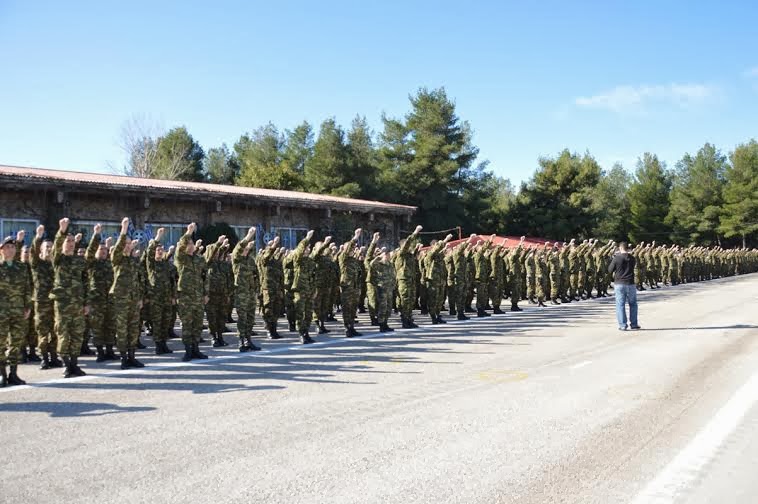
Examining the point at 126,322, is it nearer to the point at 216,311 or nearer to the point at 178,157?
the point at 216,311

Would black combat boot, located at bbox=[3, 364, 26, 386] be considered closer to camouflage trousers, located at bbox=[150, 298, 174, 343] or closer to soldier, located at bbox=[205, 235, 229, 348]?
camouflage trousers, located at bbox=[150, 298, 174, 343]

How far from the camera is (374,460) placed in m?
5.05

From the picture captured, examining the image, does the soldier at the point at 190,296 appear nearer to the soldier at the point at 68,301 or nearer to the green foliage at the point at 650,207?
the soldier at the point at 68,301

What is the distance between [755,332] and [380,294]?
7946 mm

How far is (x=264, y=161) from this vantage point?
65.7 m

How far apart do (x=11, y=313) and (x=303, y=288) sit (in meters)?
5.36

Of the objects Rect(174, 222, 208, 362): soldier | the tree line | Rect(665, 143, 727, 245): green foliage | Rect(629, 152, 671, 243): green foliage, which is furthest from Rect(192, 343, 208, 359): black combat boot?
Rect(665, 143, 727, 245): green foliage

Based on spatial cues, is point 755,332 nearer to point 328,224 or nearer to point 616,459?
point 616,459

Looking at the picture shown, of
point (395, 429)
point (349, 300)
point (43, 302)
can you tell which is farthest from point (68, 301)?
point (349, 300)

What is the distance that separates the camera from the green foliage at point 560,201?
2083 inches

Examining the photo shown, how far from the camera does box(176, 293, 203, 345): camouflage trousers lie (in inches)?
403

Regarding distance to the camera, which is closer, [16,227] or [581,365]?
[581,365]

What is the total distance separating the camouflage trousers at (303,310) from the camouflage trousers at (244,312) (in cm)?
105

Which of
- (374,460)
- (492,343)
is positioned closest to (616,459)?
(374,460)
